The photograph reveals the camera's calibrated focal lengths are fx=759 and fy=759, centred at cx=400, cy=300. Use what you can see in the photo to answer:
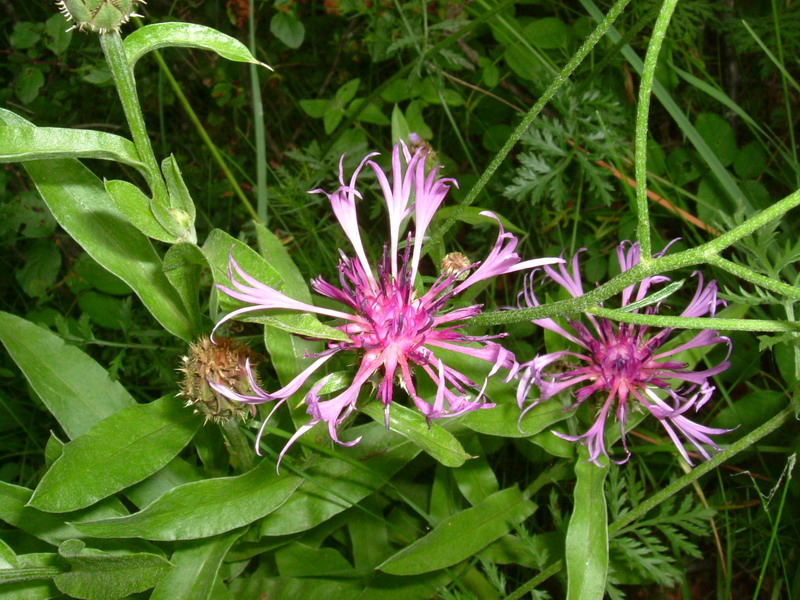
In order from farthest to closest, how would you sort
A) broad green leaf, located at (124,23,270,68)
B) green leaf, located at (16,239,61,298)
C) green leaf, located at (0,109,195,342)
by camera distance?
green leaf, located at (16,239,61,298)
green leaf, located at (0,109,195,342)
broad green leaf, located at (124,23,270,68)

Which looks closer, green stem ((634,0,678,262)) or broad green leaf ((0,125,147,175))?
green stem ((634,0,678,262))

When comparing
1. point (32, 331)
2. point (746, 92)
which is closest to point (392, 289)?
point (32, 331)

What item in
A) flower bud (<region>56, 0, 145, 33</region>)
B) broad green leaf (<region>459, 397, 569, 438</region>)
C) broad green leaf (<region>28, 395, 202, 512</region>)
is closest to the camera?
flower bud (<region>56, 0, 145, 33</region>)

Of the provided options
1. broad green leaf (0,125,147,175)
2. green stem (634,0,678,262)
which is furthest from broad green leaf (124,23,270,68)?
green stem (634,0,678,262)

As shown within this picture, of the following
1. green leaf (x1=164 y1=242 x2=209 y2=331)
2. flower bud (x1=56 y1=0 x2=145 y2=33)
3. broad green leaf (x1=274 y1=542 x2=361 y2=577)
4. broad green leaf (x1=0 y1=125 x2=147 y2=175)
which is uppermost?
flower bud (x1=56 y1=0 x2=145 y2=33)

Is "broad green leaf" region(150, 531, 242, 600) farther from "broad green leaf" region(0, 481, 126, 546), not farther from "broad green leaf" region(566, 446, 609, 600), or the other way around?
"broad green leaf" region(566, 446, 609, 600)
